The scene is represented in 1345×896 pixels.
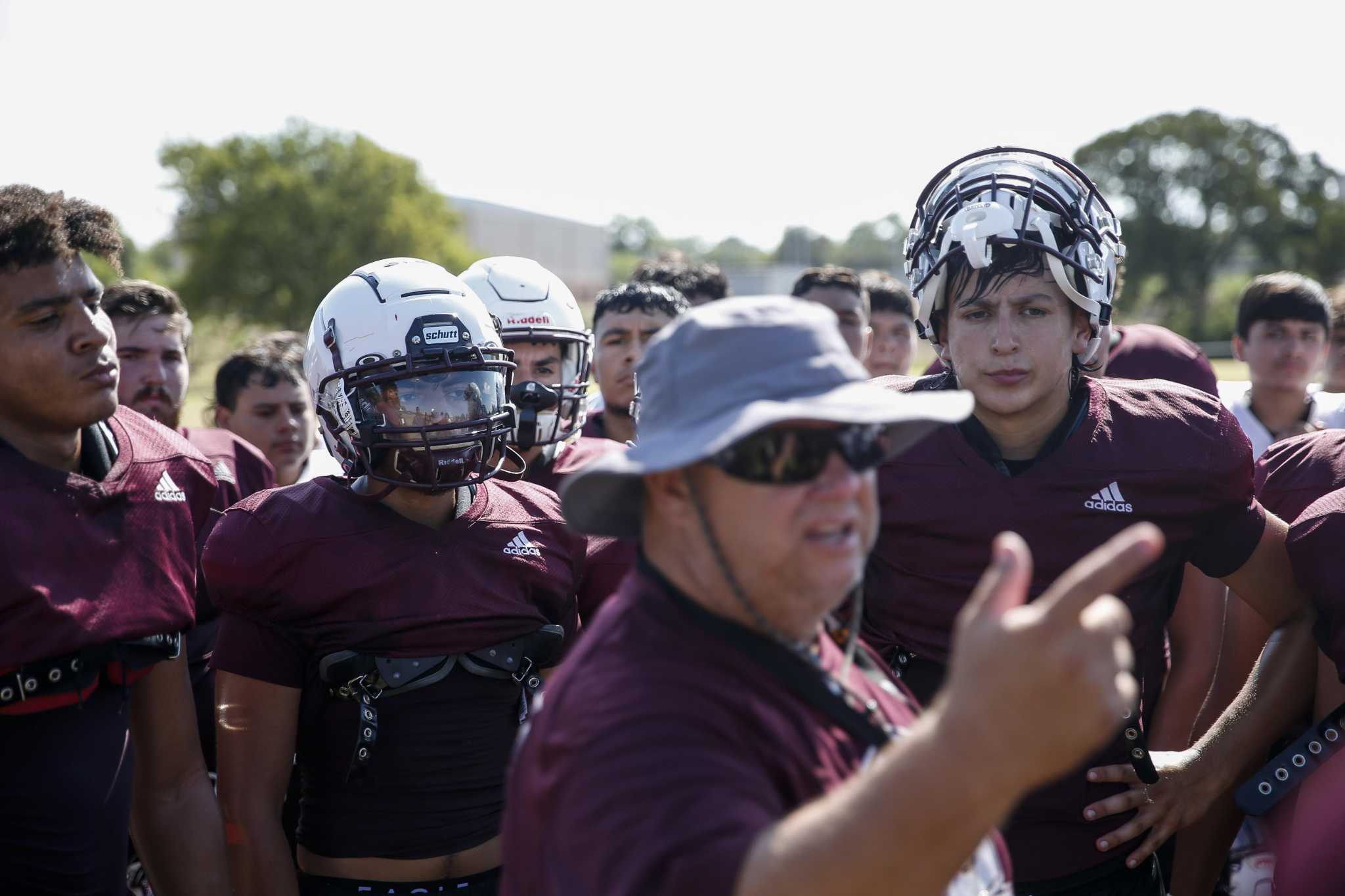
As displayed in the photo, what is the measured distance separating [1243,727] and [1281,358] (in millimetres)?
3557

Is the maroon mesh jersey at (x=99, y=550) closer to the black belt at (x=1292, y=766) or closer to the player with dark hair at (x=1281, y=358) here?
the black belt at (x=1292, y=766)

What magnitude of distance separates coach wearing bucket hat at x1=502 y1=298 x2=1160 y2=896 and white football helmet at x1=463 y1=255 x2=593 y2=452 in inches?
86.4

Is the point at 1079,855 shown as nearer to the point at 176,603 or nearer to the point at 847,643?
the point at 847,643

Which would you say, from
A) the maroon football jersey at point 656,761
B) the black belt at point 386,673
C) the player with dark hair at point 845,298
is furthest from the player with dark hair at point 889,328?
the maroon football jersey at point 656,761

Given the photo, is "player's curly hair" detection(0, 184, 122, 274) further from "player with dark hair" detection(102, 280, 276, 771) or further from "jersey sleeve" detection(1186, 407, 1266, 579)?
"jersey sleeve" detection(1186, 407, 1266, 579)

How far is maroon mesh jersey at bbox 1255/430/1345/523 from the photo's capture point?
3.32 m

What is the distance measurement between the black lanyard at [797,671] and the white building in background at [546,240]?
6156 centimetres

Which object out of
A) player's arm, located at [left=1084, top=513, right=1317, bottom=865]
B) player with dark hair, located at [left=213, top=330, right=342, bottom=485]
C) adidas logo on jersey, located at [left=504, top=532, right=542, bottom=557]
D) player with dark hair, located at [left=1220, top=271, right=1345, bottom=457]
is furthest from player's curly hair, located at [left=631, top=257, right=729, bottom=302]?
player's arm, located at [left=1084, top=513, right=1317, bottom=865]

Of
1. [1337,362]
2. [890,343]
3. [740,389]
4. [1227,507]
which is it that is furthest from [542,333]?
[1337,362]

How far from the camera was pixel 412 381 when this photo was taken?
3.13 m

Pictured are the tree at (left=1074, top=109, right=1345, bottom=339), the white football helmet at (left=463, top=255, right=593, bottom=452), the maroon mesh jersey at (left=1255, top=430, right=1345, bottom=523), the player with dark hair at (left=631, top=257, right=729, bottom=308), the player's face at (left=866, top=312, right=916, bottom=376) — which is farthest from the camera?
the tree at (left=1074, top=109, right=1345, bottom=339)

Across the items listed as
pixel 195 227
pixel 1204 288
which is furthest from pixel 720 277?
pixel 1204 288

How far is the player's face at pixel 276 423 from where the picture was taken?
19.7ft

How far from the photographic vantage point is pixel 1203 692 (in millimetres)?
3602
